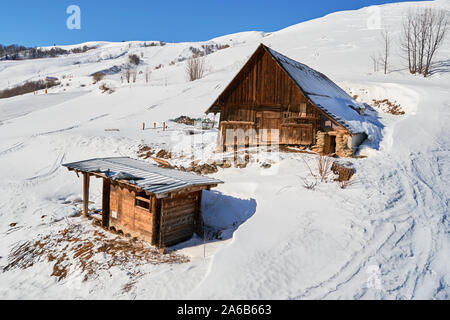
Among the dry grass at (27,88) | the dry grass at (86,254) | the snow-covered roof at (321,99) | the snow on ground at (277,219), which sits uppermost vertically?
the dry grass at (27,88)

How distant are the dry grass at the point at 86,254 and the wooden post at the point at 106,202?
520 millimetres

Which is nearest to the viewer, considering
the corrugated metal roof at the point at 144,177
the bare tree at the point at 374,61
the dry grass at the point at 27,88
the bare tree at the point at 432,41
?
the corrugated metal roof at the point at 144,177

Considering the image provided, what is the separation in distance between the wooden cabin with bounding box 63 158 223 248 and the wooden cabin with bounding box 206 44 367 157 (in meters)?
8.95

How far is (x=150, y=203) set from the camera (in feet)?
35.5

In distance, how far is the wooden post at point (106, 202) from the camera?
41.2ft

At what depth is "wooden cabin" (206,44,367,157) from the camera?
18.0 m

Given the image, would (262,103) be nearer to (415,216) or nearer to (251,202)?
(251,202)

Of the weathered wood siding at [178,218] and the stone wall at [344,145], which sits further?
the stone wall at [344,145]

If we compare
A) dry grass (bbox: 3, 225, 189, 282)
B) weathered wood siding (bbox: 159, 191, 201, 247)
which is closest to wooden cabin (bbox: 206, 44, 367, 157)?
weathered wood siding (bbox: 159, 191, 201, 247)

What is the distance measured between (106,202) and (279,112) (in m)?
A: 12.3

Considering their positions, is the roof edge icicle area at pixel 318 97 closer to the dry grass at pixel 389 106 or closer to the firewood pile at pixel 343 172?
the firewood pile at pixel 343 172

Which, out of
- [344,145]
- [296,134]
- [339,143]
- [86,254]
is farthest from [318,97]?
[86,254]

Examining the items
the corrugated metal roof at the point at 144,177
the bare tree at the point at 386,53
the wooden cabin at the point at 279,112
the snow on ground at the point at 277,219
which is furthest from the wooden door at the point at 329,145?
the bare tree at the point at 386,53
